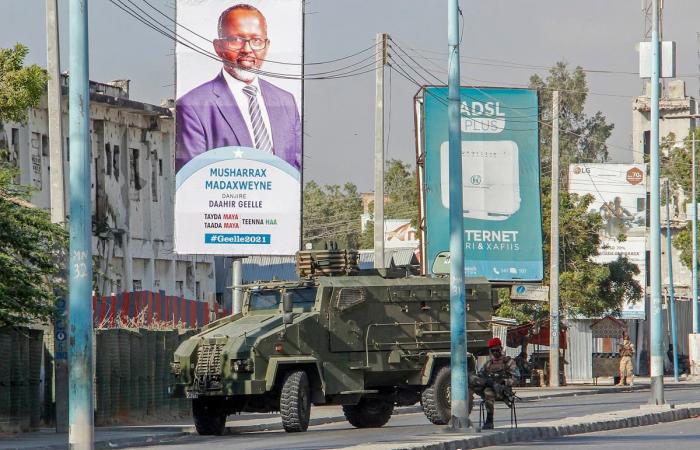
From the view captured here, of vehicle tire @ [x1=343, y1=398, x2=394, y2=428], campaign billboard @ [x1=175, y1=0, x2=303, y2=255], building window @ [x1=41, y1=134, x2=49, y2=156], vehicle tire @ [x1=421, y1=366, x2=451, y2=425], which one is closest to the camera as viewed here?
vehicle tire @ [x1=421, y1=366, x2=451, y2=425]

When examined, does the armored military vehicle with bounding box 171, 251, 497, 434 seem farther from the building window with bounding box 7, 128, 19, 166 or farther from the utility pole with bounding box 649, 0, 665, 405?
the building window with bounding box 7, 128, 19, 166

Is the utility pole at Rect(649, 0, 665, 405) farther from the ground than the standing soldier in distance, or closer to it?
farther from the ground

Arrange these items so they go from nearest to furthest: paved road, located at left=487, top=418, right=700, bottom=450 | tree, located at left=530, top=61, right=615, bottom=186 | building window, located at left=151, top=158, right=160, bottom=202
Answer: paved road, located at left=487, top=418, right=700, bottom=450, building window, located at left=151, top=158, right=160, bottom=202, tree, located at left=530, top=61, right=615, bottom=186

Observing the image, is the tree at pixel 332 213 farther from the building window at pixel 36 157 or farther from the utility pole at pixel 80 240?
the utility pole at pixel 80 240

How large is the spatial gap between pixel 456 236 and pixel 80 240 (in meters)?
9.16

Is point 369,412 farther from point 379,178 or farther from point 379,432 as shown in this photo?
point 379,178

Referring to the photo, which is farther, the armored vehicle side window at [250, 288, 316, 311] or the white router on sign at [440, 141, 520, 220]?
the white router on sign at [440, 141, 520, 220]

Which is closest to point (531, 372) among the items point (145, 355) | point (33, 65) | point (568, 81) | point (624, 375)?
point (624, 375)

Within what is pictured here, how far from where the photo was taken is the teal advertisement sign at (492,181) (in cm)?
4566

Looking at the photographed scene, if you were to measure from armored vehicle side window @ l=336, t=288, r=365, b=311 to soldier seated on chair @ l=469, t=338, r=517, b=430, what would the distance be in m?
3.57

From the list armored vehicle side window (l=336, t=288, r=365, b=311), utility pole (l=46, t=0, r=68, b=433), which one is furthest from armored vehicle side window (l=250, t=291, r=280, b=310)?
utility pole (l=46, t=0, r=68, b=433)

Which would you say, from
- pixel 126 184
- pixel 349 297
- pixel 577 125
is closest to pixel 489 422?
pixel 349 297

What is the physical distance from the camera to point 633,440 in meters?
22.1

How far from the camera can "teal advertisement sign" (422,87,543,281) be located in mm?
45656
